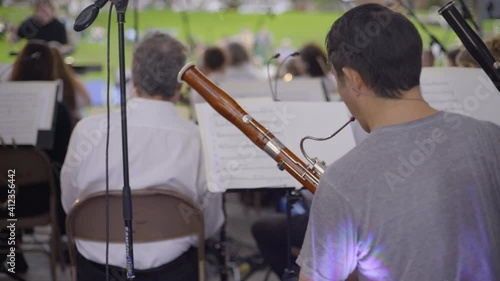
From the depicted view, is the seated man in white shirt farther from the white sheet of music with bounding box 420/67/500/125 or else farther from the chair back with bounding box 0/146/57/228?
the white sheet of music with bounding box 420/67/500/125

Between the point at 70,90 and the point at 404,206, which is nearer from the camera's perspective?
the point at 404,206

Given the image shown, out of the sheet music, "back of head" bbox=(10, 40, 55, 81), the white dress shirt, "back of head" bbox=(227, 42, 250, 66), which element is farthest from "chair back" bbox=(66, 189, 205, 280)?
"back of head" bbox=(227, 42, 250, 66)

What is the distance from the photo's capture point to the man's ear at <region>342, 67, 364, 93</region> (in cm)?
165

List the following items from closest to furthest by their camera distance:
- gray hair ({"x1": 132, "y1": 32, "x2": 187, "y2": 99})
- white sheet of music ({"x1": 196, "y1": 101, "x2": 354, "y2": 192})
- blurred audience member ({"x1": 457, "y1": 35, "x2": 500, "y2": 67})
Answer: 1. white sheet of music ({"x1": 196, "y1": 101, "x2": 354, "y2": 192})
2. gray hair ({"x1": 132, "y1": 32, "x2": 187, "y2": 99})
3. blurred audience member ({"x1": 457, "y1": 35, "x2": 500, "y2": 67})

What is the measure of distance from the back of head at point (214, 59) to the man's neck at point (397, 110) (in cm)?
479

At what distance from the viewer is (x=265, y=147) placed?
220 centimetres

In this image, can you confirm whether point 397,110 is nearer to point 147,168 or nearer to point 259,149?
point 259,149

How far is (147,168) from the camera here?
269 cm

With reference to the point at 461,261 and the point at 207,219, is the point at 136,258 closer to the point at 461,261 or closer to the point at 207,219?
the point at 207,219

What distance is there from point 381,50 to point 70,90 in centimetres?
331

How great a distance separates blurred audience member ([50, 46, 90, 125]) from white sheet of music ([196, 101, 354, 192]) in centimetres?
198

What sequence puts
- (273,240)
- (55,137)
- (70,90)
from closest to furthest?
(273,240)
(55,137)
(70,90)

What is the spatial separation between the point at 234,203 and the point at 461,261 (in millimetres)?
4533

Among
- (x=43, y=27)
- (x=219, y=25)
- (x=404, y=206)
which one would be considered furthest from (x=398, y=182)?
(x=219, y=25)
